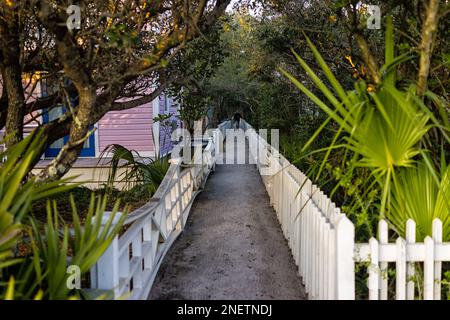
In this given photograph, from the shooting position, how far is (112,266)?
320cm

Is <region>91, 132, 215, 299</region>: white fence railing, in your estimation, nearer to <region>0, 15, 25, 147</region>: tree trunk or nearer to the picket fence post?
the picket fence post

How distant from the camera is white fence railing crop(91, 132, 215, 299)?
3225 millimetres

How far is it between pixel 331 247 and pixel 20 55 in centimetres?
496

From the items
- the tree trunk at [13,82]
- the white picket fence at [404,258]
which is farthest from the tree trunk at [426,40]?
the tree trunk at [13,82]

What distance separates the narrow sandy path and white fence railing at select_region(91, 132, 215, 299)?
19cm

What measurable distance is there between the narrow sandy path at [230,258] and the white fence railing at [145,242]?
0.19 meters

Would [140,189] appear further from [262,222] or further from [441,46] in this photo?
[441,46]

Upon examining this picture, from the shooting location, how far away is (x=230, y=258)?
18.3 ft

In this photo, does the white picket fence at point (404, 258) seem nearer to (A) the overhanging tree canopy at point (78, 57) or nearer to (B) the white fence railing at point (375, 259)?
(B) the white fence railing at point (375, 259)

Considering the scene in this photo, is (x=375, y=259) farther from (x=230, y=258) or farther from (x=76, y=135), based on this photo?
(x=76, y=135)

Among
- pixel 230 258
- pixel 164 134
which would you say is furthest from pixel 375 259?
pixel 164 134

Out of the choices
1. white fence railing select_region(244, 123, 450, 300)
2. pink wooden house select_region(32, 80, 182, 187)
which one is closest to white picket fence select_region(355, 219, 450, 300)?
white fence railing select_region(244, 123, 450, 300)
